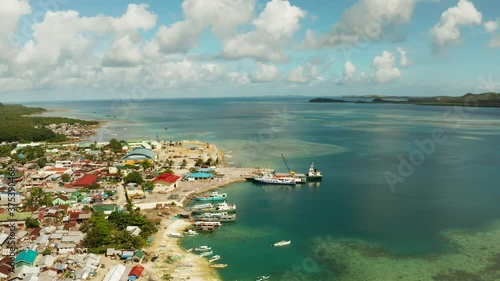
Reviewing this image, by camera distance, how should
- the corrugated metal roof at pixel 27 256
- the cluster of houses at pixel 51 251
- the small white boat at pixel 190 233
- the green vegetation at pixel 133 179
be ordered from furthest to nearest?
the green vegetation at pixel 133 179 < the small white boat at pixel 190 233 < the corrugated metal roof at pixel 27 256 < the cluster of houses at pixel 51 251

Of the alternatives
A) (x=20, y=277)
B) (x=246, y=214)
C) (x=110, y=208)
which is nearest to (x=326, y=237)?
(x=246, y=214)

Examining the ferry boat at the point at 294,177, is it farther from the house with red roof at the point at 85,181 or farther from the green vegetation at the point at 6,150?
the green vegetation at the point at 6,150

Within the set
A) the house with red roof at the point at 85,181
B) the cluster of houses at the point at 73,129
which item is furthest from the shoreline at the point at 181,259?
the cluster of houses at the point at 73,129

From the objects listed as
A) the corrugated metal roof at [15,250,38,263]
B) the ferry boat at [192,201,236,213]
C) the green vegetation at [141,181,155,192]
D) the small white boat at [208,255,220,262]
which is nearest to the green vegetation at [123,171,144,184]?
the green vegetation at [141,181,155,192]

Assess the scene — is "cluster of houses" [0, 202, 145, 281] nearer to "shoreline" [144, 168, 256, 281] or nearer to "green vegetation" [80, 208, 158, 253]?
"green vegetation" [80, 208, 158, 253]

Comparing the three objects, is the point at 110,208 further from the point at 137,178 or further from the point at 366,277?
the point at 366,277

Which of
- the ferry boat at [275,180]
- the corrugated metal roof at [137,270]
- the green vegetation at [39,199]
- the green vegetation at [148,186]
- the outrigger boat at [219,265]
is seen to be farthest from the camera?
the ferry boat at [275,180]

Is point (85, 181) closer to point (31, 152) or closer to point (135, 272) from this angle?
point (31, 152)
